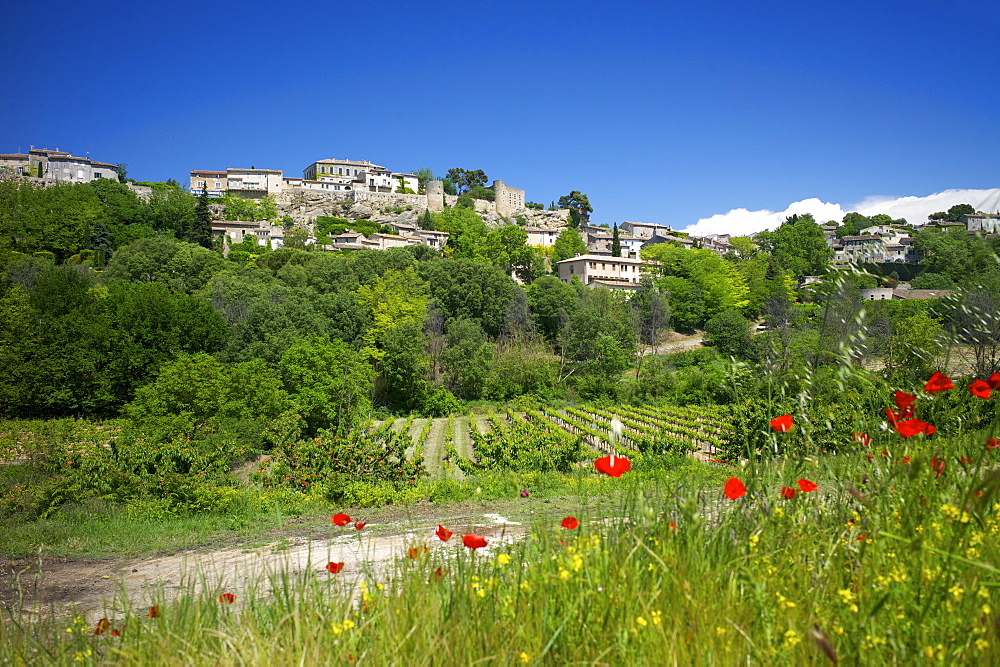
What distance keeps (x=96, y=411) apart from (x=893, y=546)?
37644 mm

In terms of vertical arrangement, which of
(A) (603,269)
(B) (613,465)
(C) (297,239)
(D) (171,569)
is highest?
(C) (297,239)

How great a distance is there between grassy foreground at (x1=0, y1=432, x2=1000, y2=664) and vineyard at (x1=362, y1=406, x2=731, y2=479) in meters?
0.51

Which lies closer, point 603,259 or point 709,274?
point 709,274

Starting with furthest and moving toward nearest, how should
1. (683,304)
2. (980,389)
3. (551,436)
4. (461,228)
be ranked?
(461,228), (683,304), (551,436), (980,389)

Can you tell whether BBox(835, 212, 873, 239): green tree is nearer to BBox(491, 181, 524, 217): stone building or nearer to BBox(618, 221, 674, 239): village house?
BBox(618, 221, 674, 239): village house

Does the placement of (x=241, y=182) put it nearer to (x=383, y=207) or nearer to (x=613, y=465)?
(x=383, y=207)

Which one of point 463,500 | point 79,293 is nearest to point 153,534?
point 463,500

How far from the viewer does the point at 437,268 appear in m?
52.7

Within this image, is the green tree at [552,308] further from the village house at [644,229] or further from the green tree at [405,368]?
the village house at [644,229]

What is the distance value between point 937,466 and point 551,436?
1953cm

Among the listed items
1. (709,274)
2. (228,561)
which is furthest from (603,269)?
(228,561)

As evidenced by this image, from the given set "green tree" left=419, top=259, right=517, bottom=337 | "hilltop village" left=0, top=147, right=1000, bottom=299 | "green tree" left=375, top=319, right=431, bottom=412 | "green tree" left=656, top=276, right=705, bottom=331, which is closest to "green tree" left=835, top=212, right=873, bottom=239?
"hilltop village" left=0, top=147, right=1000, bottom=299

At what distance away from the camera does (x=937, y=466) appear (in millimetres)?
2307

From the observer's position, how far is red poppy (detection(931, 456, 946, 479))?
7.39ft
